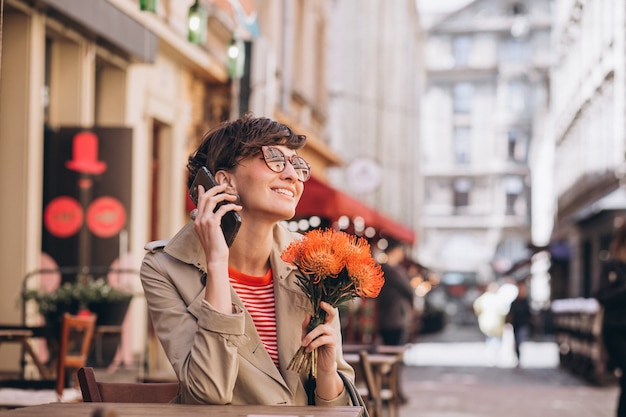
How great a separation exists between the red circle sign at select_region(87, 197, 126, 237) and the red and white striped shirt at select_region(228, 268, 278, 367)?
8.45m

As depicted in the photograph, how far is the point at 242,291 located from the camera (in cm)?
380

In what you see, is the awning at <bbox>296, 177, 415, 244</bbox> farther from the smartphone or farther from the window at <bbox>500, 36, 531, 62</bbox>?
the window at <bbox>500, 36, 531, 62</bbox>

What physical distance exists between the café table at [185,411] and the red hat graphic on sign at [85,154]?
8.37 metres

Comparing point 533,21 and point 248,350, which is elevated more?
point 533,21

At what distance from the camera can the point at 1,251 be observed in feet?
35.9

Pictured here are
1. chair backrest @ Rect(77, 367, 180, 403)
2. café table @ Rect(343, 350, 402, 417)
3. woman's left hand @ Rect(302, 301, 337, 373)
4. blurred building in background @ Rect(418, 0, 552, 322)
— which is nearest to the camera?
woman's left hand @ Rect(302, 301, 337, 373)

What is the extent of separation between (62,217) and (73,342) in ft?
8.55

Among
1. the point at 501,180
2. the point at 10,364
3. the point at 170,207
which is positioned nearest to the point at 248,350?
the point at 10,364

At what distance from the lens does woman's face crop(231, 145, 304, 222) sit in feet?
12.2

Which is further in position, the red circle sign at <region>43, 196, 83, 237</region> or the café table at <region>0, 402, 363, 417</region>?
the red circle sign at <region>43, 196, 83, 237</region>

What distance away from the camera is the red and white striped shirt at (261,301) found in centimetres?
376

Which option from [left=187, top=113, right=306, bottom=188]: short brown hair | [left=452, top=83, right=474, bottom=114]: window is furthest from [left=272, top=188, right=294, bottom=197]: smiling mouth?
[left=452, top=83, right=474, bottom=114]: window

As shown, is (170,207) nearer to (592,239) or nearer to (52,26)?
(52,26)

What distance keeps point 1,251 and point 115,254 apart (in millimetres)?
1730
